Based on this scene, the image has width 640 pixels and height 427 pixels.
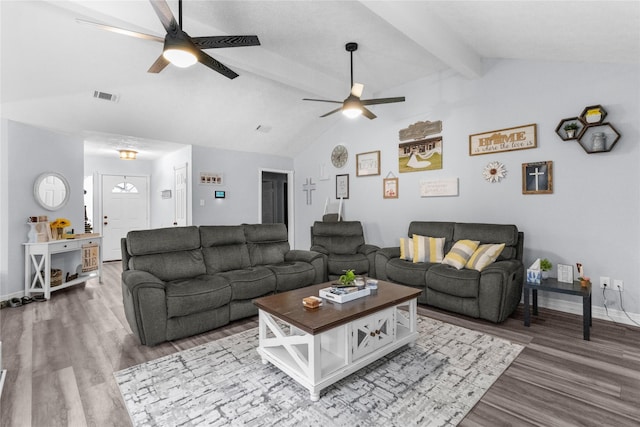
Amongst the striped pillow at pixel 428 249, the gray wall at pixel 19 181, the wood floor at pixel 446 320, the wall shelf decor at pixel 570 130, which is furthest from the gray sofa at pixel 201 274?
the wall shelf decor at pixel 570 130

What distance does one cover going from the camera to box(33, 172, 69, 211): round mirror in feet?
14.1

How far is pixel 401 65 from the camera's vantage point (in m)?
4.27

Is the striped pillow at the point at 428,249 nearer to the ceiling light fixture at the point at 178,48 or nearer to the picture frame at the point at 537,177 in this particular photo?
the picture frame at the point at 537,177

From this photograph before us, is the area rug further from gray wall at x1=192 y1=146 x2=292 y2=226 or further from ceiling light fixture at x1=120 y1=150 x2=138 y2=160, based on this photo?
ceiling light fixture at x1=120 y1=150 x2=138 y2=160

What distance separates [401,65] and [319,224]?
255cm

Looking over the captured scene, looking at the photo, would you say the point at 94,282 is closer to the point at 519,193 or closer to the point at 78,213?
the point at 78,213

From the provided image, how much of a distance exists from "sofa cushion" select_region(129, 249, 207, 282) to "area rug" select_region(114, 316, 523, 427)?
0.88 metres

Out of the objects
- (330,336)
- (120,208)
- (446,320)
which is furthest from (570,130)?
(120,208)

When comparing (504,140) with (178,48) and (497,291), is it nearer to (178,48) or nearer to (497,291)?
(497,291)

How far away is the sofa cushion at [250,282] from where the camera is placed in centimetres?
309

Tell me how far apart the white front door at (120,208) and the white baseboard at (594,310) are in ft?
25.4

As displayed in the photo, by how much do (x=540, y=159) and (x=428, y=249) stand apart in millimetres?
1607

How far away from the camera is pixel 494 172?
13.0 ft

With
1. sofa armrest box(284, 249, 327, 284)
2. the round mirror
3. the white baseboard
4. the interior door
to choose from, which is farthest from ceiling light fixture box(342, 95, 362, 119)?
the round mirror
